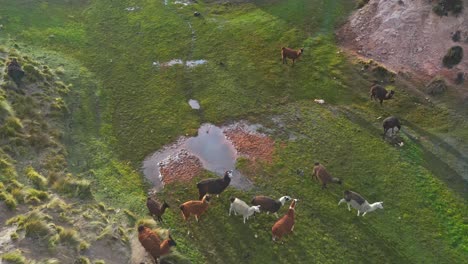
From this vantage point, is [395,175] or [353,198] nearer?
[353,198]

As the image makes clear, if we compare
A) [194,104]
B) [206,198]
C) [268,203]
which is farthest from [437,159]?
[194,104]

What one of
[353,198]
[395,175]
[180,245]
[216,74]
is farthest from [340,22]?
[180,245]

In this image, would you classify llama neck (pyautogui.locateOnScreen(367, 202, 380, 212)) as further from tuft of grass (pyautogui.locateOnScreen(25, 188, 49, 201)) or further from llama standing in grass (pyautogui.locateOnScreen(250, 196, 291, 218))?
tuft of grass (pyautogui.locateOnScreen(25, 188, 49, 201))

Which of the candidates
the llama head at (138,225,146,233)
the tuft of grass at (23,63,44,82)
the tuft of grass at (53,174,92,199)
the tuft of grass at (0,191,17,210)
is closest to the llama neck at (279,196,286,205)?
the llama head at (138,225,146,233)

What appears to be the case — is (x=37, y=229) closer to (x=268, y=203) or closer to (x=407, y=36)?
(x=268, y=203)

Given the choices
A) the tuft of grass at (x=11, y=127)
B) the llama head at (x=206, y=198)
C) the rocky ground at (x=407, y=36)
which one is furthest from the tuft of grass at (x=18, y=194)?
the rocky ground at (x=407, y=36)

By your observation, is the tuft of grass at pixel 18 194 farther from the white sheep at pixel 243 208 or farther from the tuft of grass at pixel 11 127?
the white sheep at pixel 243 208

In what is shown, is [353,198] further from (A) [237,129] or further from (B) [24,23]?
(B) [24,23]
